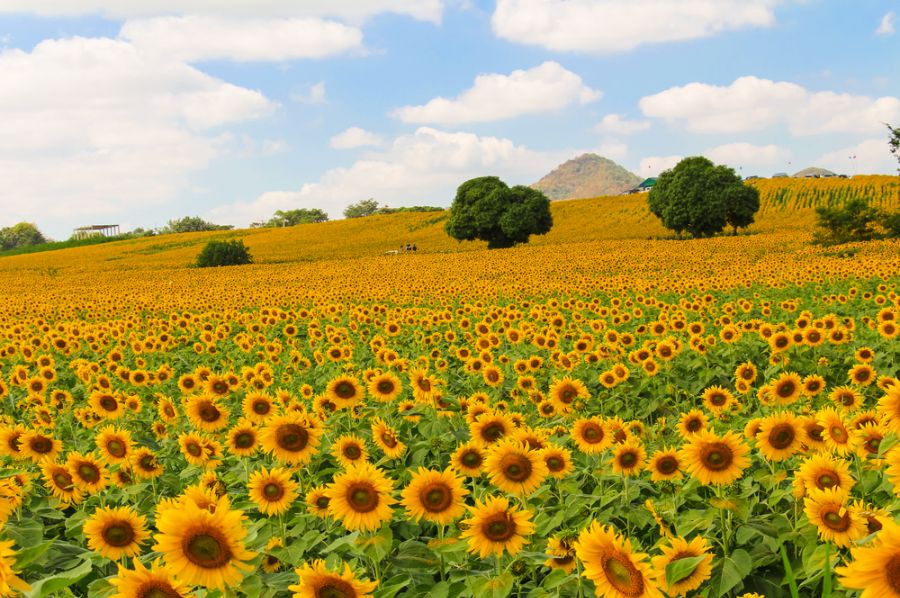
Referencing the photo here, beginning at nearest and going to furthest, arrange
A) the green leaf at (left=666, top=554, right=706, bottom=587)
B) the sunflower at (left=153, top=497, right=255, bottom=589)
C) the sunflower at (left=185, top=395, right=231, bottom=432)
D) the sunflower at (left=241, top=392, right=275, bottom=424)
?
1. the green leaf at (left=666, top=554, right=706, bottom=587)
2. the sunflower at (left=153, top=497, right=255, bottom=589)
3. the sunflower at (left=241, top=392, right=275, bottom=424)
4. the sunflower at (left=185, top=395, right=231, bottom=432)

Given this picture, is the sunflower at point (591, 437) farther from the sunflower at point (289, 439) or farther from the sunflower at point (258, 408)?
the sunflower at point (258, 408)

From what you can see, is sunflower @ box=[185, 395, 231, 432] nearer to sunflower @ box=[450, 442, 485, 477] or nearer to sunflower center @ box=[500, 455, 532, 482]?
sunflower @ box=[450, 442, 485, 477]

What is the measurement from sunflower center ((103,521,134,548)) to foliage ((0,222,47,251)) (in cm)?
20377

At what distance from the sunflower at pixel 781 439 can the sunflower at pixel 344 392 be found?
3.14 meters

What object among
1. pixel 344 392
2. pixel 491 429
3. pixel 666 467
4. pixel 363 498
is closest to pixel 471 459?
pixel 491 429

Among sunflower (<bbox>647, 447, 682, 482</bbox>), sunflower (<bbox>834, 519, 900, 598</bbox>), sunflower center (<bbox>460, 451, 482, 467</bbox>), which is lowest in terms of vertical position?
sunflower (<bbox>647, 447, 682, 482</bbox>)

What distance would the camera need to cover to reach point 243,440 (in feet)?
16.0

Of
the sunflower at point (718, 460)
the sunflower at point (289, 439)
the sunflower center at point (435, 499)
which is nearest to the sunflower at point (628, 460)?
the sunflower at point (718, 460)

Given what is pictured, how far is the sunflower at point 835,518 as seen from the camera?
2.95 meters

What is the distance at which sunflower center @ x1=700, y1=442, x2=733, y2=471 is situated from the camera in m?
3.72

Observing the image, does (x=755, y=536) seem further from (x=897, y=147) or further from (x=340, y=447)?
(x=897, y=147)

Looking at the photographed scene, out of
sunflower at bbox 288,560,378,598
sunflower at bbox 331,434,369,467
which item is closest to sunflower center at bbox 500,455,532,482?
sunflower at bbox 331,434,369,467

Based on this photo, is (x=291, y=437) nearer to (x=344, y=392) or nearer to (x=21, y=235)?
(x=344, y=392)

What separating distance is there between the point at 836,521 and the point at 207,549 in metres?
Result: 2.64
